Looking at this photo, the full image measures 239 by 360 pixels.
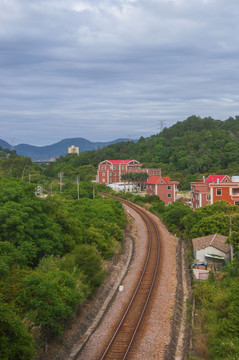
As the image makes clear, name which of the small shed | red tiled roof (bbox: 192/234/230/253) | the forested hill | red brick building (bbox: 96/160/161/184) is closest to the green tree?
the small shed

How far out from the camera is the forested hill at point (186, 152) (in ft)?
297

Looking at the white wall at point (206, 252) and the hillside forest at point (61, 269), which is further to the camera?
the white wall at point (206, 252)

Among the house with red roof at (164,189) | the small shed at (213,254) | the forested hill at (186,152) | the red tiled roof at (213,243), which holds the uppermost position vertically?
the forested hill at (186,152)

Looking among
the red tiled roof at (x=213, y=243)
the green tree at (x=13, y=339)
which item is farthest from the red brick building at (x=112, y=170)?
the green tree at (x=13, y=339)

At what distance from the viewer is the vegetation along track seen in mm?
13656

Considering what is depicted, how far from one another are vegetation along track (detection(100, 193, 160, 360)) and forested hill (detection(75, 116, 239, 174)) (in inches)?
2420

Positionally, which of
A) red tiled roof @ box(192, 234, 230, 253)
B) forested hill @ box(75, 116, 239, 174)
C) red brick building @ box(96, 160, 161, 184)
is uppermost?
forested hill @ box(75, 116, 239, 174)

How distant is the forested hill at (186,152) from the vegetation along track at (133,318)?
2420 inches

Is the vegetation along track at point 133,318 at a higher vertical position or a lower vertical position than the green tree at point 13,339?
lower

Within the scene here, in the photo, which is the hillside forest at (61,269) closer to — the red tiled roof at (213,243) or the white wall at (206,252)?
the red tiled roof at (213,243)

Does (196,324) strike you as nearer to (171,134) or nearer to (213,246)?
(213,246)

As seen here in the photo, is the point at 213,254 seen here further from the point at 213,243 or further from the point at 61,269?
the point at 61,269

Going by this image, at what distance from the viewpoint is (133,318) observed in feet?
54.4

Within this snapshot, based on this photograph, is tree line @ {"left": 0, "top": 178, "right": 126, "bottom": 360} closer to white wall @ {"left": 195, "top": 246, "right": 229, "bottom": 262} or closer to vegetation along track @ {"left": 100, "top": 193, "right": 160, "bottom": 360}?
vegetation along track @ {"left": 100, "top": 193, "right": 160, "bottom": 360}
